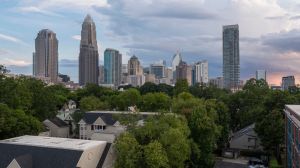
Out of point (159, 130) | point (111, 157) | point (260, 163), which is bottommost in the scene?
point (260, 163)

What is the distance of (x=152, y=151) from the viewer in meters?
31.3

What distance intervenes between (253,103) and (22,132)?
142ft

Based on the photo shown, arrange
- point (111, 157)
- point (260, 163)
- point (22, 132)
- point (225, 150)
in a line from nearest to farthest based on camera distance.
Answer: point (111, 157) < point (22, 132) < point (260, 163) < point (225, 150)

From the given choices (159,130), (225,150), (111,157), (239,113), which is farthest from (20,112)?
(239,113)

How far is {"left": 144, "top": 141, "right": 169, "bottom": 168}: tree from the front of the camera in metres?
31.0

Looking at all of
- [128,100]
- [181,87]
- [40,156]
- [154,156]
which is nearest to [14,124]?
[40,156]

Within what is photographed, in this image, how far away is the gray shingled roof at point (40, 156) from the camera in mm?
32094

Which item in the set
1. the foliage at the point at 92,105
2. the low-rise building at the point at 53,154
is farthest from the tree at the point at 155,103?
the low-rise building at the point at 53,154

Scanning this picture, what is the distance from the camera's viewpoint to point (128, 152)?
102ft

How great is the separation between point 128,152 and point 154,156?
2.16 meters

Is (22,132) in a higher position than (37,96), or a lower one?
lower

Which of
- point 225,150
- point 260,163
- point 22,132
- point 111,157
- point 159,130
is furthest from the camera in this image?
point 225,150

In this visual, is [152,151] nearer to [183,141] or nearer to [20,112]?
[183,141]

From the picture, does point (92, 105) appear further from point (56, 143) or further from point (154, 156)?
point (154, 156)
